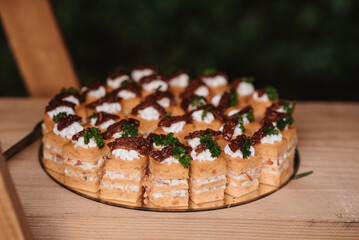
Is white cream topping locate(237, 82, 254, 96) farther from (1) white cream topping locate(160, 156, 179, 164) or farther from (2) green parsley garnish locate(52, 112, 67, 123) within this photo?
(2) green parsley garnish locate(52, 112, 67, 123)

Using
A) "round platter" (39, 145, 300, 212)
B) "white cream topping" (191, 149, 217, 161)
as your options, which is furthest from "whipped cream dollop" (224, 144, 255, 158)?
"round platter" (39, 145, 300, 212)

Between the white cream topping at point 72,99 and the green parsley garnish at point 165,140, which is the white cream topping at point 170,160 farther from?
the white cream topping at point 72,99

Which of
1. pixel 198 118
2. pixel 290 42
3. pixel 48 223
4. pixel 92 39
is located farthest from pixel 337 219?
pixel 92 39

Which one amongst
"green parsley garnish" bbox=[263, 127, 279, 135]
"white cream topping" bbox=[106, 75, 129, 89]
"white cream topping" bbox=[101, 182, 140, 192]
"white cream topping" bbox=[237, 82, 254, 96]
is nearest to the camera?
"white cream topping" bbox=[101, 182, 140, 192]

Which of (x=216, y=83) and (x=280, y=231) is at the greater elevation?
(x=216, y=83)

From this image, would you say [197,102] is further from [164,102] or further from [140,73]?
[140,73]

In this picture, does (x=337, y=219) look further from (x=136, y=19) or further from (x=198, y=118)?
(x=136, y=19)

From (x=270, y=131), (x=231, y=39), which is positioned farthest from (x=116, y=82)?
(x=231, y=39)
